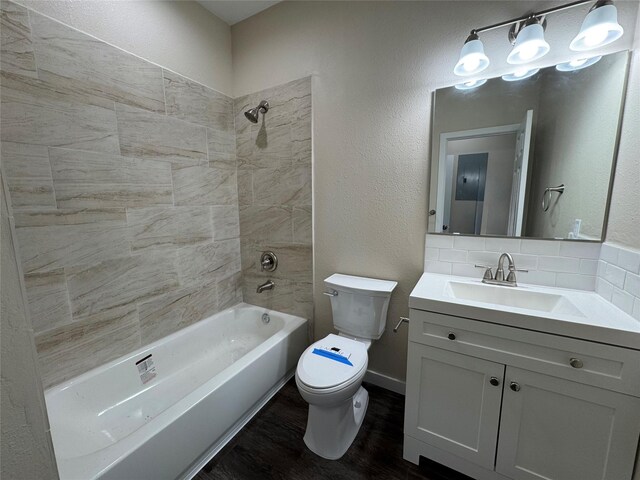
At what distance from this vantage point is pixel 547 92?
4.18 feet

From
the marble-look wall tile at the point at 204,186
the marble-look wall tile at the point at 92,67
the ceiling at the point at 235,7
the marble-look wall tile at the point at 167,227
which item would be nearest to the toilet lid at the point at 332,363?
the marble-look wall tile at the point at 167,227

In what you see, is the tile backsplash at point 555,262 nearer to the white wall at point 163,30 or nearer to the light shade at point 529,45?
the light shade at point 529,45

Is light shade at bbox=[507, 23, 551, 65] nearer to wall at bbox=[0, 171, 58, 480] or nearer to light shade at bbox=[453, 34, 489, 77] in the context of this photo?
light shade at bbox=[453, 34, 489, 77]

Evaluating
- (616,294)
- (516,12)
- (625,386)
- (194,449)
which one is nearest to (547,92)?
(516,12)

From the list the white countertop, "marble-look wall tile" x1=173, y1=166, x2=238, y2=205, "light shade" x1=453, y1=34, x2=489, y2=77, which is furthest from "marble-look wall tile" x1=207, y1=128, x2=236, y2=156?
the white countertop

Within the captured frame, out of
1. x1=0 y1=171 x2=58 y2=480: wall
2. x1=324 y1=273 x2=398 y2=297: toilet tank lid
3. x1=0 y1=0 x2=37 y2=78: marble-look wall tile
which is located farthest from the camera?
x1=324 y1=273 x2=398 y2=297: toilet tank lid

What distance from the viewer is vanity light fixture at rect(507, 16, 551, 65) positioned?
3.73 feet

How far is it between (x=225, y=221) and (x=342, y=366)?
1463 mm

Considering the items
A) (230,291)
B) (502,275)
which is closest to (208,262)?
(230,291)

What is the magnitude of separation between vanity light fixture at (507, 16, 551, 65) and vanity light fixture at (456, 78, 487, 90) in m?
0.13

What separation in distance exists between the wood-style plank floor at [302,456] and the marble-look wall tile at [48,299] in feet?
3.41

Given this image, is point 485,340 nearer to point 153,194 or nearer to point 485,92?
point 485,92

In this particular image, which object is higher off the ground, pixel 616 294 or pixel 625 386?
pixel 616 294

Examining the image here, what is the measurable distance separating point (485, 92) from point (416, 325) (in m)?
1.25
